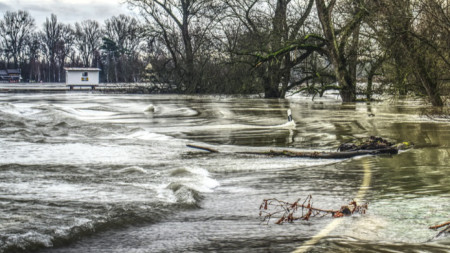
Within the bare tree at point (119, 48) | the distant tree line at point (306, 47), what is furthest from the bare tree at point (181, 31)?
the bare tree at point (119, 48)

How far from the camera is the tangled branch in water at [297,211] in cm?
609

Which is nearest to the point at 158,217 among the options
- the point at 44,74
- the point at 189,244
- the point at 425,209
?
the point at 189,244

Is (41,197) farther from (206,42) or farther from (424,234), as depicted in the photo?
(206,42)

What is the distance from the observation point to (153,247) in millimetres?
5066

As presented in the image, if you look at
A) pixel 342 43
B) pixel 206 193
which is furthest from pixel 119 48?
pixel 206 193

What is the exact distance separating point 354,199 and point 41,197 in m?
3.64

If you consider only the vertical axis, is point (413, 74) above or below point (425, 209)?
above

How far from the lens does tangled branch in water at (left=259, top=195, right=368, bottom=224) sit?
240 inches

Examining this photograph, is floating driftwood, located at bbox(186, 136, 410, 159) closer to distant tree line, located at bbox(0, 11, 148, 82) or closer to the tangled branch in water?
the tangled branch in water

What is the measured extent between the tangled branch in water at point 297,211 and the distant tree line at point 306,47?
12991mm

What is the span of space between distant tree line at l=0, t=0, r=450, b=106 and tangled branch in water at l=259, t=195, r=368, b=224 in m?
13.0

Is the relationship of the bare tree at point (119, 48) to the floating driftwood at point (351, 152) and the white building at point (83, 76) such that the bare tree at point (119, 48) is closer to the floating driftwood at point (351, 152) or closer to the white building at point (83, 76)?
the white building at point (83, 76)

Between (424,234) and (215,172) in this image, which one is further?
(215,172)

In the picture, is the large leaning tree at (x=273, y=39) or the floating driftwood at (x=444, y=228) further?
the large leaning tree at (x=273, y=39)
